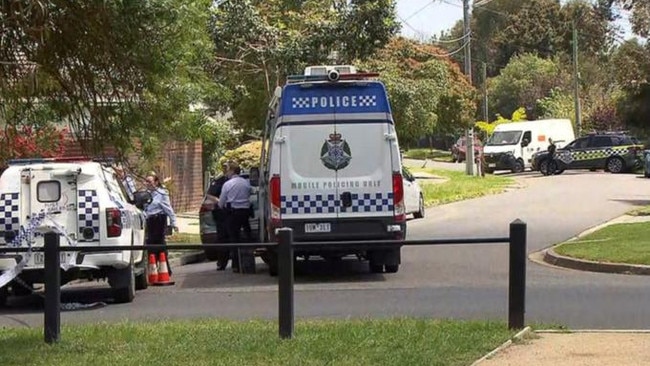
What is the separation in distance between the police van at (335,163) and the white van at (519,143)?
36111mm

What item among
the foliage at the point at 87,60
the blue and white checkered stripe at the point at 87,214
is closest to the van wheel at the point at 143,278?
the blue and white checkered stripe at the point at 87,214

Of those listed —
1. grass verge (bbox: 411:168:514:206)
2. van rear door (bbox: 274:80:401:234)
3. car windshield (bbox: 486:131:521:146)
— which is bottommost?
grass verge (bbox: 411:168:514:206)

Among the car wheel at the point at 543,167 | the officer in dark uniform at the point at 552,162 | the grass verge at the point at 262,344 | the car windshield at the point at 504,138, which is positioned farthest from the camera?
the car windshield at the point at 504,138

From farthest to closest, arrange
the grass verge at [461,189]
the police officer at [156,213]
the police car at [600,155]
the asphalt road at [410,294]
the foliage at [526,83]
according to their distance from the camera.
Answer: the foliage at [526,83], the police car at [600,155], the grass verge at [461,189], the police officer at [156,213], the asphalt road at [410,294]

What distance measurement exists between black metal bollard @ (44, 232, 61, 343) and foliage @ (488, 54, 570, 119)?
74311mm

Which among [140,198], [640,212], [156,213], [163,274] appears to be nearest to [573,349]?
[140,198]

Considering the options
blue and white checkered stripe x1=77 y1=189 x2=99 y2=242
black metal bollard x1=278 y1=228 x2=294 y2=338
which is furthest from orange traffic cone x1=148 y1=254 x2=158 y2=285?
black metal bollard x1=278 y1=228 x2=294 y2=338

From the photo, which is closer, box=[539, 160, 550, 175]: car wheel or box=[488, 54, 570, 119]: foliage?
box=[539, 160, 550, 175]: car wheel

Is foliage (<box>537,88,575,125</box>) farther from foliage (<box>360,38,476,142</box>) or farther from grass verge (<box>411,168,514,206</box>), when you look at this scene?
grass verge (<box>411,168,514,206</box>)

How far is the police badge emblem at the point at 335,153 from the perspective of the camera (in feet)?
50.2

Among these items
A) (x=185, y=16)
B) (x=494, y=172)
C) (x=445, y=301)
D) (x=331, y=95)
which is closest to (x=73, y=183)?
(x=185, y=16)

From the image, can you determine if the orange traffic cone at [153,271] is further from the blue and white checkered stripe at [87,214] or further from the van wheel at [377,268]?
the van wheel at [377,268]

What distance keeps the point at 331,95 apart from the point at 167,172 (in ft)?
46.7

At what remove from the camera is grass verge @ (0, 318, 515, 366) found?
8.30 meters
